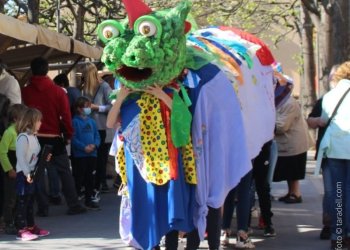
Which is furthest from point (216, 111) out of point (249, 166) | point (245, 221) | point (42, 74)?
point (42, 74)

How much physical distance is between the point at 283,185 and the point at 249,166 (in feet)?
22.6

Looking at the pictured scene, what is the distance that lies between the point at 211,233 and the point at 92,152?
4.08 meters

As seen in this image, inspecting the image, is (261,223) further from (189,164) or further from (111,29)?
(111,29)

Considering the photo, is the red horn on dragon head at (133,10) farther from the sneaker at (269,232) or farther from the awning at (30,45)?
the sneaker at (269,232)

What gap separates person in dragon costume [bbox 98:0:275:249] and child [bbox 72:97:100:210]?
393 centimetres

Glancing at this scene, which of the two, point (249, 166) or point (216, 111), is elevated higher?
point (216, 111)

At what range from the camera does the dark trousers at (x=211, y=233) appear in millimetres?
6215

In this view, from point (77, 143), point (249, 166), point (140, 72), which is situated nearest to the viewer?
point (140, 72)

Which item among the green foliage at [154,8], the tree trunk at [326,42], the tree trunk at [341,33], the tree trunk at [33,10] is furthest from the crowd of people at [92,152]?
the green foliage at [154,8]

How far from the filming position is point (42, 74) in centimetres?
938

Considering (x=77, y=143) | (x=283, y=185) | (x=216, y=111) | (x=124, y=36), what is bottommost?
(x=283, y=185)

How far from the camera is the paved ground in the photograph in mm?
7695

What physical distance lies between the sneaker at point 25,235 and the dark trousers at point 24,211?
55 mm

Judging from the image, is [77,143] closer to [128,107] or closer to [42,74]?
[42,74]
